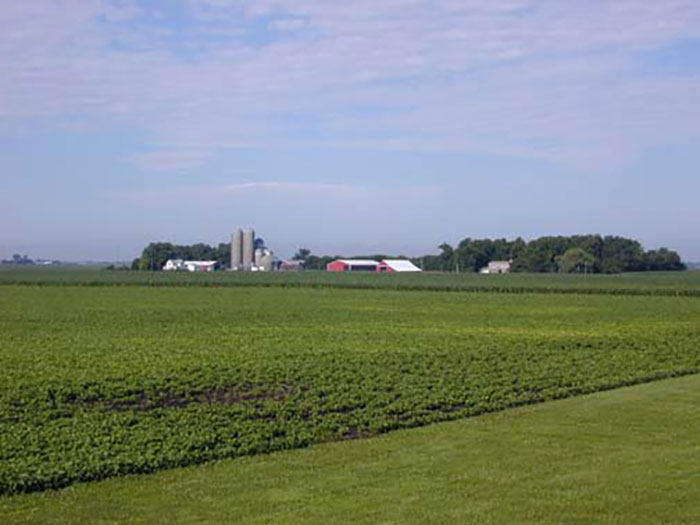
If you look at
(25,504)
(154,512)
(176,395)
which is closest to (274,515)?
(154,512)

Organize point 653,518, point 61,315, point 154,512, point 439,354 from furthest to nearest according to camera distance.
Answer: point 61,315 → point 439,354 → point 154,512 → point 653,518

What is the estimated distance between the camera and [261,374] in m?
23.8

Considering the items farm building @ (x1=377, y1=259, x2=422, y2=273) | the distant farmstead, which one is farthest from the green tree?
farm building @ (x1=377, y1=259, x2=422, y2=273)

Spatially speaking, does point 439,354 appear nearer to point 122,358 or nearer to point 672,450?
point 122,358

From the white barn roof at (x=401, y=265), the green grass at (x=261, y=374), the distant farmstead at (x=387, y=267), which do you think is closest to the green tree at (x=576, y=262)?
the distant farmstead at (x=387, y=267)

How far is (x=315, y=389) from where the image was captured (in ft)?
70.6

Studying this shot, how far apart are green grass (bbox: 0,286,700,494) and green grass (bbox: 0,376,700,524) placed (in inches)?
38.1

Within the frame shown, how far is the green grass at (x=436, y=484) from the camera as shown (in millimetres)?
10805

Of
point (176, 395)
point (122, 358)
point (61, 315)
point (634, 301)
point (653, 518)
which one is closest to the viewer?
point (653, 518)

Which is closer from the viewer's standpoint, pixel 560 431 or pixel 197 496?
pixel 197 496

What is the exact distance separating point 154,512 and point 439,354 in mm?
18754

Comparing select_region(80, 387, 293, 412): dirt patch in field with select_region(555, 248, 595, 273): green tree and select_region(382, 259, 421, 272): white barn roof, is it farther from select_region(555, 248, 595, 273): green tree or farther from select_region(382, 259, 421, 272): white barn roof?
select_region(382, 259, 421, 272): white barn roof

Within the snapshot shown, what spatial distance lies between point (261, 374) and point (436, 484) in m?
12.0

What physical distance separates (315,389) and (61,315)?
28.6 meters
